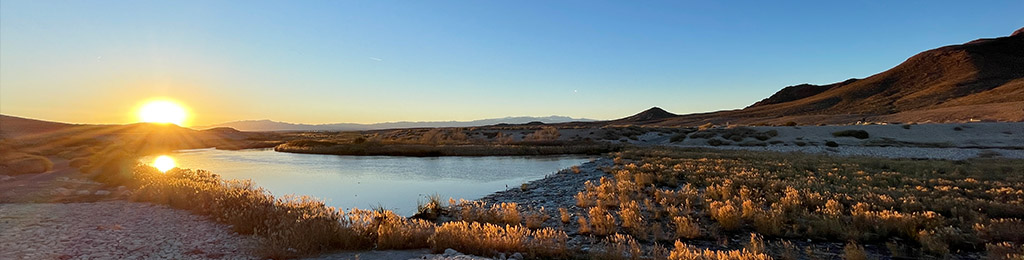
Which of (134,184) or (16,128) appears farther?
(16,128)

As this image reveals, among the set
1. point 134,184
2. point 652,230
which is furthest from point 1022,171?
point 134,184

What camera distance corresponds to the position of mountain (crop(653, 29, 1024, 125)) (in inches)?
2511

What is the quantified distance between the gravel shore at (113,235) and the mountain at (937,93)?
233 feet

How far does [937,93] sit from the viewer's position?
87.1 metres

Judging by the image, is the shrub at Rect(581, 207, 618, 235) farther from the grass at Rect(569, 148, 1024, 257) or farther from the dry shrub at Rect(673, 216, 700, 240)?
the dry shrub at Rect(673, 216, 700, 240)

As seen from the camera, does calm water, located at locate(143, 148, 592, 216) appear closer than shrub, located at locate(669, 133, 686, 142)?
Yes

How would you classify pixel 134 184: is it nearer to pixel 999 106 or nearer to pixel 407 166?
pixel 407 166

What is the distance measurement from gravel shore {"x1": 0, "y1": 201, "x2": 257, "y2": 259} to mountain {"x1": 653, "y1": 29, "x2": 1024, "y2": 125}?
7099 cm

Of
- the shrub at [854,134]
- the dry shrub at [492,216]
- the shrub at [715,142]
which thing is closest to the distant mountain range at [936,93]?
the shrub at [854,134]

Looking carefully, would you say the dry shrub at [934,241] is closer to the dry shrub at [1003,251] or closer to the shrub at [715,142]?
the dry shrub at [1003,251]

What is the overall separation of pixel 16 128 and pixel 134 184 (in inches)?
3238

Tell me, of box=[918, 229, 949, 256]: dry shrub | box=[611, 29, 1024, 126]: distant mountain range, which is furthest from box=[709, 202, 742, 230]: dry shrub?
box=[611, 29, 1024, 126]: distant mountain range

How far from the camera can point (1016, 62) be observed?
105 m

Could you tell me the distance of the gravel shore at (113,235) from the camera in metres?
7.66
